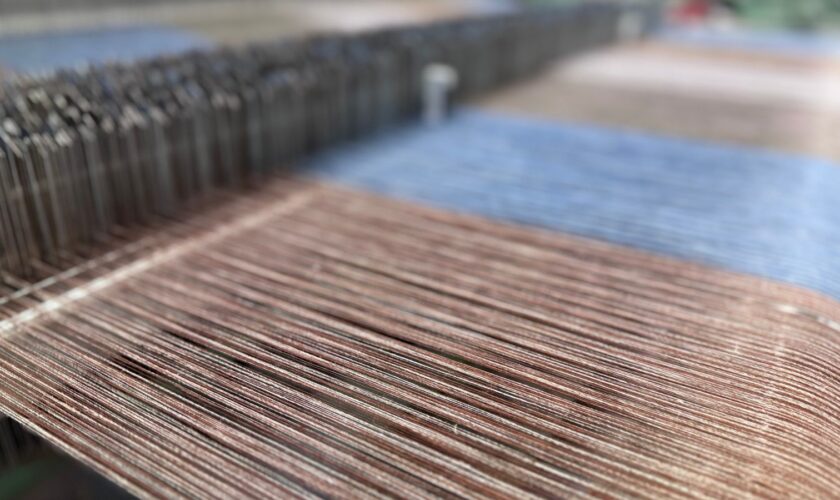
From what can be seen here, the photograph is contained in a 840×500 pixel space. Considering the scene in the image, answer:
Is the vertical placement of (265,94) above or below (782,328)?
above

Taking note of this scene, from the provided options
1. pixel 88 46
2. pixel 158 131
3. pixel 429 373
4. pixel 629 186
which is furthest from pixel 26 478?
pixel 88 46

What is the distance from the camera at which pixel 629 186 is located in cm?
287

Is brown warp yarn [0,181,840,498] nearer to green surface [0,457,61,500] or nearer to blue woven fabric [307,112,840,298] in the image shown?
blue woven fabric [307,112,840,298]

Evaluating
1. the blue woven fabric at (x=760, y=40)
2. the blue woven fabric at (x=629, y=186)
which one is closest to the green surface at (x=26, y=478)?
the blue woven fabric at (x=629, y=186)

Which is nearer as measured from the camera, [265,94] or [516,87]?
[265,94]

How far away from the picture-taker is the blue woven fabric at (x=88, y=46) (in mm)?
3777

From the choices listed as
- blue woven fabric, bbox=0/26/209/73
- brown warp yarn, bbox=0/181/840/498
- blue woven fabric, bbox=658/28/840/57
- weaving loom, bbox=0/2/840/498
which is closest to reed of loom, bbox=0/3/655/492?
weaving loom, bbox=0/2/840/498

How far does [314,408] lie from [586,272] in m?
1.01

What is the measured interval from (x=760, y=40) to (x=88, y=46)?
6.29 meters

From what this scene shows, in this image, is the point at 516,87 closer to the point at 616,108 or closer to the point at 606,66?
the point at 616,108

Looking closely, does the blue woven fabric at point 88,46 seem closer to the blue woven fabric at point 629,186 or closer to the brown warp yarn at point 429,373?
the blue woven fabric at point 629,186

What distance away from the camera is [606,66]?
214 inches

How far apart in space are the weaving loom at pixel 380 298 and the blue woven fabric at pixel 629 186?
17 millimetres

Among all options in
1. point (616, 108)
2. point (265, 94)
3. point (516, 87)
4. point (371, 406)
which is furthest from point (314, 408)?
point (516, 87)
